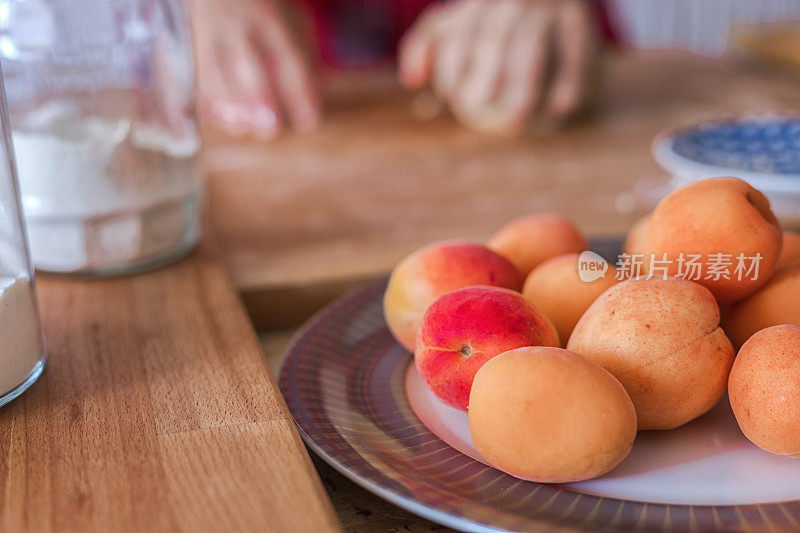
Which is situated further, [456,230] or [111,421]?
[456,230]

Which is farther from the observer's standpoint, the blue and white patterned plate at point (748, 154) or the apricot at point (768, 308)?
the blue and white patterned plate at point (748, 154)

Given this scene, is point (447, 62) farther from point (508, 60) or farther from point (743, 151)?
point (743, 151)

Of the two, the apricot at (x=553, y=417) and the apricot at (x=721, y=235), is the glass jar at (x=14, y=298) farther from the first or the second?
the apricot at (x=721, y=235)

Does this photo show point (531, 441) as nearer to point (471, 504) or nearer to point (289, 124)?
point (471, 504)

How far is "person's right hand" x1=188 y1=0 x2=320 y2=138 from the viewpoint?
127 centimetres

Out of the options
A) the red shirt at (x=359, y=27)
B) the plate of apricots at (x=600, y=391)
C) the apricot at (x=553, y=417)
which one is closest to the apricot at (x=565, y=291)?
the plate of apricots at (x=600, y=391)

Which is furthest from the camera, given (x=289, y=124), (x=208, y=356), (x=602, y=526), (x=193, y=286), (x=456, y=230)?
(x=289, y=124)

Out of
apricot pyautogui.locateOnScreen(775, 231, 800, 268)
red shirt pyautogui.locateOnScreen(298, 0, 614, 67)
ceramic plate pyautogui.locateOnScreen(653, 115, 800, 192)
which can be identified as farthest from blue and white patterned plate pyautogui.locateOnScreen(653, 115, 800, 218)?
red shirt pyautogui.locateOnScreen(298, 0, 614, 67)

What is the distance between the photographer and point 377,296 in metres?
0.63

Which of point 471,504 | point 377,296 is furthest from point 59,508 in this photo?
point 377,296

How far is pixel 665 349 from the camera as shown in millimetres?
402

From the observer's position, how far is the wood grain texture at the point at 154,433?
0.36 meters

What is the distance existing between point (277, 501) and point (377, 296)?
0.28m

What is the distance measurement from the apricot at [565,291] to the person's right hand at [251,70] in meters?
0.81
